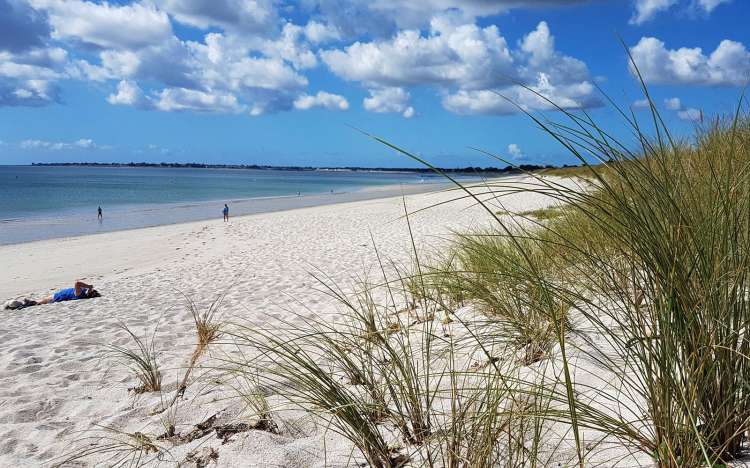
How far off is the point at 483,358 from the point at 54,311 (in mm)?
5747

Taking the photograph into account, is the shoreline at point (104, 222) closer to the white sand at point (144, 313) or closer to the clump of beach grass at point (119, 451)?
the white sand at point (144, 313)

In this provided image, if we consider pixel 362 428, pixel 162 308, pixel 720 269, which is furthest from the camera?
pixel 162 308

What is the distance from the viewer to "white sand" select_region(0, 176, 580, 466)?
7.68 feet

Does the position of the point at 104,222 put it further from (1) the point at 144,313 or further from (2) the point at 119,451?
(2) the point at 119,451

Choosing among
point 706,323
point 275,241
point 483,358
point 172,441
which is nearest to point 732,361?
point 706,323

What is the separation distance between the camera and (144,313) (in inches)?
225

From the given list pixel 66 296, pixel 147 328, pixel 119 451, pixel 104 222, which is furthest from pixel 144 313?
pixel 104 222

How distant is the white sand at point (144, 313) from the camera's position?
7.68 feet

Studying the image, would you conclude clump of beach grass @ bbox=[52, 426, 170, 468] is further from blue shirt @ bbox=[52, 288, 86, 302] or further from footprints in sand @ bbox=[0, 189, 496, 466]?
blue shirt @ bbox=[52, 288, 86, 302]

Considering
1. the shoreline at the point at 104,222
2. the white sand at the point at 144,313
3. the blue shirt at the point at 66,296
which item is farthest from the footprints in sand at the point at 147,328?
the shoreline at the point at 104,222

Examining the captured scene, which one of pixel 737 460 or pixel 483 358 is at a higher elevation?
pixel 737 460

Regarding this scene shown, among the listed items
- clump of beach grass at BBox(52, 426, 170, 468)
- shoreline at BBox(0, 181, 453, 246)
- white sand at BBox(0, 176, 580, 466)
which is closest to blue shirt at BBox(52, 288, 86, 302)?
white sand at BBox(0, 176, 580, 466)

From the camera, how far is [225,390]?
2.75 meters

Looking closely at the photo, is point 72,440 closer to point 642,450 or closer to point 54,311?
point 642,450
